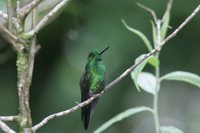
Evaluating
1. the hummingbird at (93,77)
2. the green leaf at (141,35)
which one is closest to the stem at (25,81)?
the hummingbird at (93,77)

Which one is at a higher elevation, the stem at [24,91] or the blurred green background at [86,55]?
the stem at [24,91]

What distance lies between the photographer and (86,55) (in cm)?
→ 429

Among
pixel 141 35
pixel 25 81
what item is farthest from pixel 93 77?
pixel 25 81

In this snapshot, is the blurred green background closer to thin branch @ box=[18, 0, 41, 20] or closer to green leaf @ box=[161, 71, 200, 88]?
green leaf @ box=[161, 71, 200, 88]

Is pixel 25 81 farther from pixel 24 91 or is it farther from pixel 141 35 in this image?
pixel 141 35

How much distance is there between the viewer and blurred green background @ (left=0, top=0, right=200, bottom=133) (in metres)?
4.04

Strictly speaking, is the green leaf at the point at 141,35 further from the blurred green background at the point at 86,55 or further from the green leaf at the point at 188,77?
the blurred green background at the point at 86,55

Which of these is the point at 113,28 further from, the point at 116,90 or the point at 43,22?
the point at 43,22

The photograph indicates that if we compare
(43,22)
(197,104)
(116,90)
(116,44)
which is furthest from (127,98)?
A: (43,22)

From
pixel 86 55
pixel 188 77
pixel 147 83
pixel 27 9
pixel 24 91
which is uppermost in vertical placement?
pixel 27 9

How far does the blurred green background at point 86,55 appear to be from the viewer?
4035mm

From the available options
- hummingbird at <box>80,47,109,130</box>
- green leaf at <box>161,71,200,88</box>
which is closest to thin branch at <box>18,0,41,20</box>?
hummingbird at <box>80,47,109,130</box>

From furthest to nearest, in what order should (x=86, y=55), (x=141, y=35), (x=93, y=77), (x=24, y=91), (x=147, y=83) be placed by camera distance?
(x=86, y=55) < (x=147, y=83) < (x=141, y=35) < (x=93, y=77) < (x=24, y=91)

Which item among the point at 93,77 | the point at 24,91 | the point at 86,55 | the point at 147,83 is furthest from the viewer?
the point at 86,55
